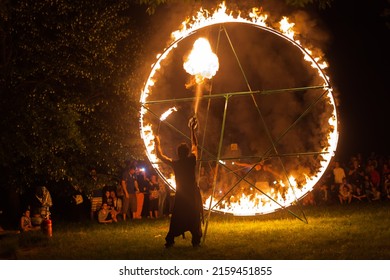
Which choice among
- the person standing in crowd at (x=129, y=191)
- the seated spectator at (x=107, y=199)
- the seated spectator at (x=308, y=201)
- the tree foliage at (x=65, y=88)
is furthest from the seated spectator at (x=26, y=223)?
the seated spectator at (x=308, y=201)

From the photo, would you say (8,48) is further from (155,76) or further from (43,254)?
(43,254)

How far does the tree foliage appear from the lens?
41.4ft

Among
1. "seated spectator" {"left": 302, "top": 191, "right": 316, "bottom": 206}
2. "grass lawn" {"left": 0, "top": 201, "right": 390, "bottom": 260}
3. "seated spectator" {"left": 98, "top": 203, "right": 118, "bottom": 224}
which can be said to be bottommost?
"grass lawn" {"left": 0, "top": 201, "right": 390, "bottom": 260}

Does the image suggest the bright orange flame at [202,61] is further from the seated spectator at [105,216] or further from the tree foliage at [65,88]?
the seated spectator at [105,216]

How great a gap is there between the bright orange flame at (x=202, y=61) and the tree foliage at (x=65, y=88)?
278 cm

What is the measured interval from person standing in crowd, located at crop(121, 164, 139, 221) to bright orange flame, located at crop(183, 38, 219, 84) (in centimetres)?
456

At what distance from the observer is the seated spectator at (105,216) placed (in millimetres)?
14461

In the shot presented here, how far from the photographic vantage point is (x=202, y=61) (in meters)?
11.5

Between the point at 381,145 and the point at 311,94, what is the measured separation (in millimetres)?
10948

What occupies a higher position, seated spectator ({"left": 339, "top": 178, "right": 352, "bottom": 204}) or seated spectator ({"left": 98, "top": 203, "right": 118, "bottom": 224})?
seated spectator ({"left": 339, "top": 178, "right": 352, "bottom": 204})

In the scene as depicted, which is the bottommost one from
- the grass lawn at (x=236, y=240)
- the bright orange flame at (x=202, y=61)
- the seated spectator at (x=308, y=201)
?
the grass lawn at (x=236, y=240)

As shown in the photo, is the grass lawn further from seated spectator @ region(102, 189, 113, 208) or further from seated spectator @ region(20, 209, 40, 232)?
seated spectator @ region(102, 189, 113, 208)

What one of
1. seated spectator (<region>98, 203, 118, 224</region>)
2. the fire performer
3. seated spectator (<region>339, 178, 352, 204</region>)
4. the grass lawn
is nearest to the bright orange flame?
the fire performer

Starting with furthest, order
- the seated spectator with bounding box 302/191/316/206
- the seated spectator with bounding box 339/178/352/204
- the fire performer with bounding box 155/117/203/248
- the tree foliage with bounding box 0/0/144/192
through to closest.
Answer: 1. the seated spectator with bounding box 339/178/352/204
2. the seated spectator with bounding box 302/191/316/206
3. the tree foliage with bounding box 0/0/144/192
4. the fire performer with bounding box 155/117/203/248
